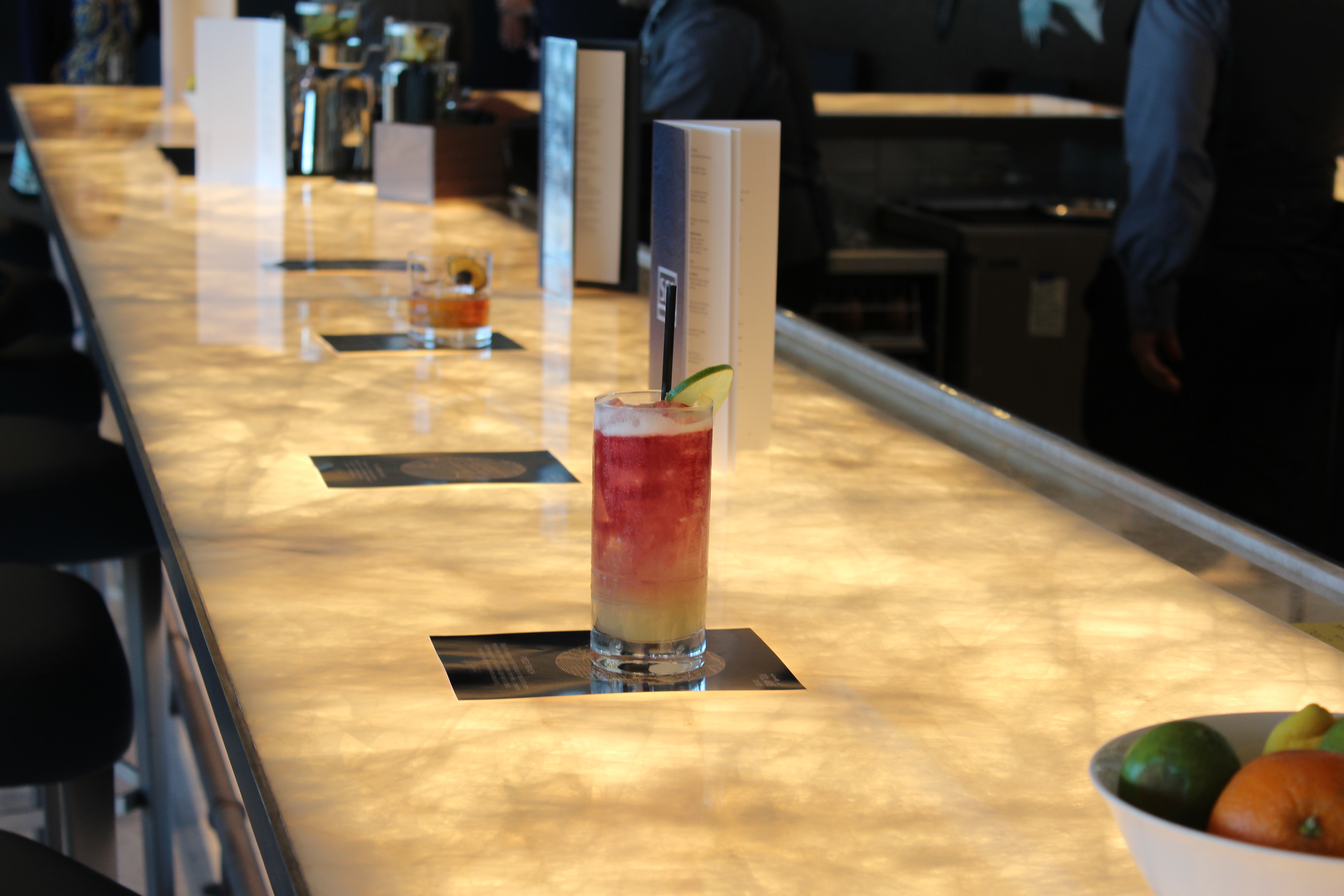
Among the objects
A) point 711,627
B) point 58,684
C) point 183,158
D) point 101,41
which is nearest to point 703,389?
point 711,627

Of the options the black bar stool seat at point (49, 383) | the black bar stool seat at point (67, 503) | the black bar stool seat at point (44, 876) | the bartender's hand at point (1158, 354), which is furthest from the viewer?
the bartender's hand at point (1158, 354)

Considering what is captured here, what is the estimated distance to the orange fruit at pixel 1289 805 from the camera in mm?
541

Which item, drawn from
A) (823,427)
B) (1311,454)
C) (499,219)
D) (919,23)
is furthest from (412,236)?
(919,23)

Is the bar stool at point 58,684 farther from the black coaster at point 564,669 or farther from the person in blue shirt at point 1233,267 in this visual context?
the person in blue shirt at point 1233,267

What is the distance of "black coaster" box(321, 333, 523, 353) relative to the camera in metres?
1.75

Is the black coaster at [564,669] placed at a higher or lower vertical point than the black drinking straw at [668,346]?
lower

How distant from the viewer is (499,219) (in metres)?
2.73

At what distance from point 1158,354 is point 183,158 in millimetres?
2050

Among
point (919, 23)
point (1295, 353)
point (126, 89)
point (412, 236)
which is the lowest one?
point (1295, 353)

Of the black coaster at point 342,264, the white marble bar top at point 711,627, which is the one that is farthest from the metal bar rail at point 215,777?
the black coaster at point 342,264

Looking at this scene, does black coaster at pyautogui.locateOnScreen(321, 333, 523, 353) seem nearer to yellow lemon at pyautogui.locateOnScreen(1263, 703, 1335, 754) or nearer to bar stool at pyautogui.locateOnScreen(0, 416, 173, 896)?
bar stool at pyautogui.locateOnScreen(0, 416, 173, 896)

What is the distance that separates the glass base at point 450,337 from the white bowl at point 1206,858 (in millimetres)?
1256

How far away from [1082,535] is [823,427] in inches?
14.9

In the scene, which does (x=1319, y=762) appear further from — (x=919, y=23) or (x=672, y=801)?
(x=919, y=23)
